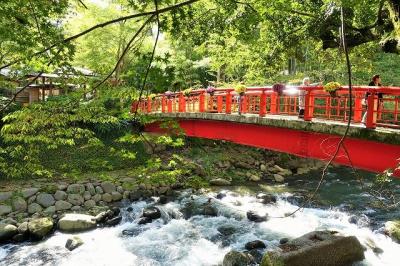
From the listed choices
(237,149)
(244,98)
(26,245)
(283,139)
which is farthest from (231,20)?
(237,149)

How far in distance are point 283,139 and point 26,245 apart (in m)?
9.95

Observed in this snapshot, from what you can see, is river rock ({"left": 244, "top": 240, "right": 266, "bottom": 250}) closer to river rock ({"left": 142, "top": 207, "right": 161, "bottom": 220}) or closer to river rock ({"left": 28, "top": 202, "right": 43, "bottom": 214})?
river rock ({"left": 142, "top": 207, "right": 161, "bottom": 220})

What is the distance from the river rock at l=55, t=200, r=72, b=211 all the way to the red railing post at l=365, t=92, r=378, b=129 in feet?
43.9

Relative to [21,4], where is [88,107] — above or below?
below

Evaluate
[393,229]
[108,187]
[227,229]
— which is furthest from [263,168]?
[393,229]

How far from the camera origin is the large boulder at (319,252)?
1052cm

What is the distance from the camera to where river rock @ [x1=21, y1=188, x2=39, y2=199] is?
1700 centimetres

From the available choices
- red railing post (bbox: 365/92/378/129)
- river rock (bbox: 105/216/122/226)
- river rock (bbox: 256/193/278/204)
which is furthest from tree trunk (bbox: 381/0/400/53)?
river rock (bbox: 105/216/122/226)

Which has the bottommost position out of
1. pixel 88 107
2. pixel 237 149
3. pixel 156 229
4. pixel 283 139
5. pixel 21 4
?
pixel 156 229

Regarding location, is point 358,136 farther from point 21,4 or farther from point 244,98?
point 21,4

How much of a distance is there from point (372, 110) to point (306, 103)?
2068mm

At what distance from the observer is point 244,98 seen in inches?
521

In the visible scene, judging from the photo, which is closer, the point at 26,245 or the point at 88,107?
the point at 88,107

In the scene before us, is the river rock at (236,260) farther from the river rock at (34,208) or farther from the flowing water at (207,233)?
the river rock at (34,208)
